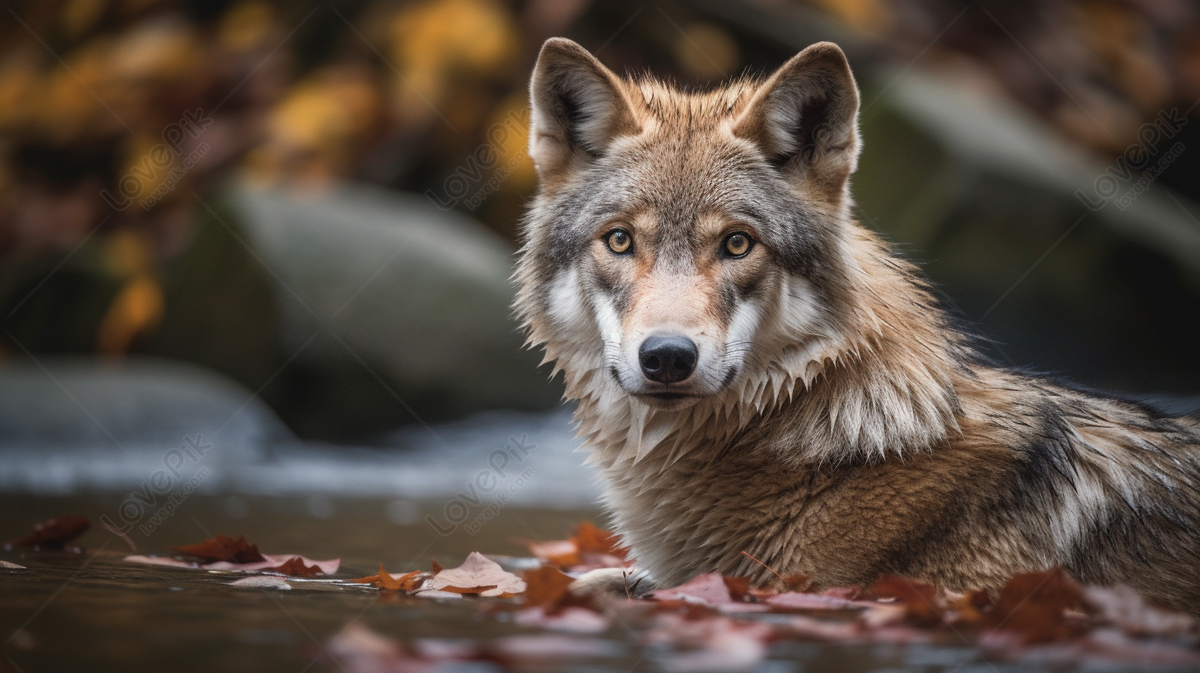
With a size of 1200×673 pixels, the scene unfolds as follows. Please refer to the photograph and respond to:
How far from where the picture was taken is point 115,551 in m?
3.74

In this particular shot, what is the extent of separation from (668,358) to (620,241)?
A: 24.0 inches

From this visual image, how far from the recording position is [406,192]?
1071cm

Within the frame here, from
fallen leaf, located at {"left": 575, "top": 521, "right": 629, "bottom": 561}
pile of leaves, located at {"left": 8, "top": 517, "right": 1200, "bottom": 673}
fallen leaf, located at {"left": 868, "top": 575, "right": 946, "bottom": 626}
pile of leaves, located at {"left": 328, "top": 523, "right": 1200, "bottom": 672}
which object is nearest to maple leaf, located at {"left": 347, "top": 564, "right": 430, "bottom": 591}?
pile of leaves, located at {"left": 8, "top": 517, "right": 1200, "bottom": 673}

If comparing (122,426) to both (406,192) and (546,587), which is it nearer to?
(406,192)

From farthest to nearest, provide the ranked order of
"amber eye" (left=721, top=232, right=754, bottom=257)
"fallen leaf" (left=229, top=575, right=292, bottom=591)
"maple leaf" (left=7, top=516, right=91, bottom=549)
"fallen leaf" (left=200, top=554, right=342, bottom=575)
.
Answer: "maple leaf" (left=7, top=516, right=91, bottom=549) < "fallen leaf" (left=200, top=554, right=342, bottom=575) < "amber eye" (left=721, top=232, right=754, bottom=257) < "fallen leaf" (left=229, top=575, right=292, bottom=591)

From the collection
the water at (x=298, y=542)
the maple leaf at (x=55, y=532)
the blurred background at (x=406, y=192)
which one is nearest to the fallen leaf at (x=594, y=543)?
the water at (x=298, y=542)

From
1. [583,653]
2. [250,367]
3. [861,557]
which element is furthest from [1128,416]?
[250,367]

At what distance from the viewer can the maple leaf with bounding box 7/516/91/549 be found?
3652 mm

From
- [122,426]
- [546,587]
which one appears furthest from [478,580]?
[122,426]

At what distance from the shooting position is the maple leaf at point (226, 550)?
137 inches

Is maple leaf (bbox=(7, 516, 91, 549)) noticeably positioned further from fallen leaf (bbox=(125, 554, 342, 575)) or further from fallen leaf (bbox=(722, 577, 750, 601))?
fallen leaf (bbox=(722, 577, 750, 601))

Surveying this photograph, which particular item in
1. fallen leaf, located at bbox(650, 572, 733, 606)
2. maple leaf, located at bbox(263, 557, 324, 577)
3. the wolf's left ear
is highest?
the wolf's left ear

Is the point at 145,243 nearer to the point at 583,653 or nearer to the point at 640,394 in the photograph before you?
the point at 640,394

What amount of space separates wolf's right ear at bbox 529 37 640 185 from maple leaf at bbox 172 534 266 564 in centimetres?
172
